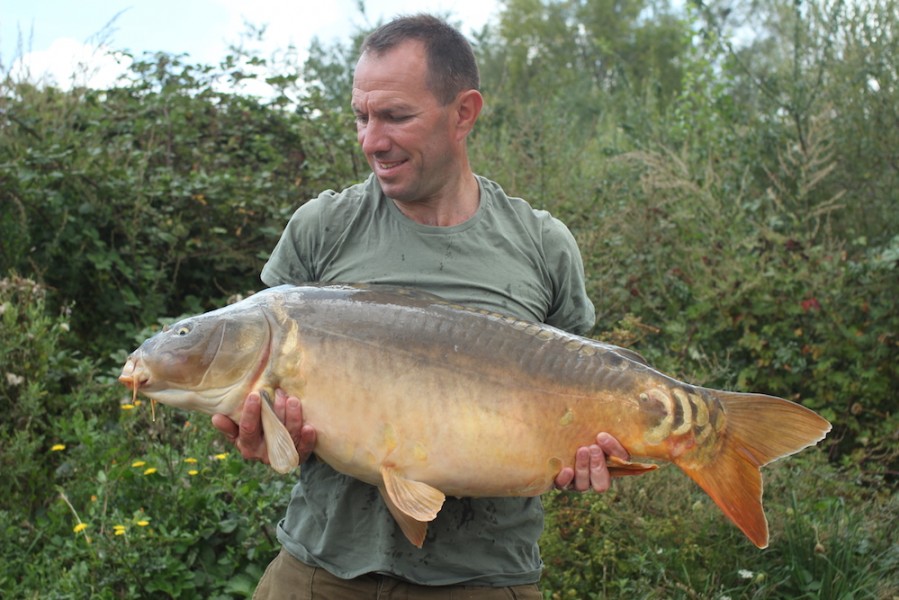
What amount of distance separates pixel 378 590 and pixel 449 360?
0.52m

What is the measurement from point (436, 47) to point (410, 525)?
43.4 inches

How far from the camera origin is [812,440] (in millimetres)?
2076

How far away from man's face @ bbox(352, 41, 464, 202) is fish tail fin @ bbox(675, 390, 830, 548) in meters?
0.82

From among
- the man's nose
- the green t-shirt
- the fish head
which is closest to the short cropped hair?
the man's nose

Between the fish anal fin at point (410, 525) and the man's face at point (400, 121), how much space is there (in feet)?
2.32

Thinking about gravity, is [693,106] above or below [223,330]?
above

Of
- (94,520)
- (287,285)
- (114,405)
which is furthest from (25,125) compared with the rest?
(287,285)

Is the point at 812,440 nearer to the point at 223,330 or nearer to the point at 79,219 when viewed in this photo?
the point at 223,330

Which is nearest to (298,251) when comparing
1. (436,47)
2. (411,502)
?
(436,47)

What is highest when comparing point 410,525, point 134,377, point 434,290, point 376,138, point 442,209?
point 376,138

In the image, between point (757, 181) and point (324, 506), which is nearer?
point (324, 506)

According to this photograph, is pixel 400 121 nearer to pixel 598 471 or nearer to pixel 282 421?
pixel 282 421

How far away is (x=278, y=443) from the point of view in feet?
6.59

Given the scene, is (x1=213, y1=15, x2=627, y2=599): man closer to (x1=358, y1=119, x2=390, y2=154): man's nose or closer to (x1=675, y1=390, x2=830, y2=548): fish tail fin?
(x1=358, y1=119, x2=390, y2=154): man's nose
